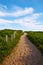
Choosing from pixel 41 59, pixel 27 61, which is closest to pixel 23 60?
pixel 27 61

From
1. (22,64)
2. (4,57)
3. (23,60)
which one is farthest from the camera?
(4,57)

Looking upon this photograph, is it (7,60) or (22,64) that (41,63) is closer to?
(22,64)

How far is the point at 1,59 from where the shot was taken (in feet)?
39.6

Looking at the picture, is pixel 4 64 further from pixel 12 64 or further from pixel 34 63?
pixel 34 63

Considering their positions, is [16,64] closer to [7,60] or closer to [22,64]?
[22,64]

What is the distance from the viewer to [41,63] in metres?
10.9

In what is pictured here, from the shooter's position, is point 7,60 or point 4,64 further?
point 7,60

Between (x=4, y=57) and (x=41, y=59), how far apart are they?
263 cm

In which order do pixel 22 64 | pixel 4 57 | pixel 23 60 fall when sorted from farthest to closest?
pixel 4 57
pixel 23 60
pixel 22 64

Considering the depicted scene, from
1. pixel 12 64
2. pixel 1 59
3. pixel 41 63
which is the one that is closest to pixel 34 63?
pixel 41 63

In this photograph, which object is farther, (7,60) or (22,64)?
(7,60)

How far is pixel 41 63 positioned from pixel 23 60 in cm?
140

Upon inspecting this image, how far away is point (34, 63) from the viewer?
11008mm

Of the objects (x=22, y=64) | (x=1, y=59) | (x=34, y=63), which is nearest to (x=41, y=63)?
(x=34, y=63)
